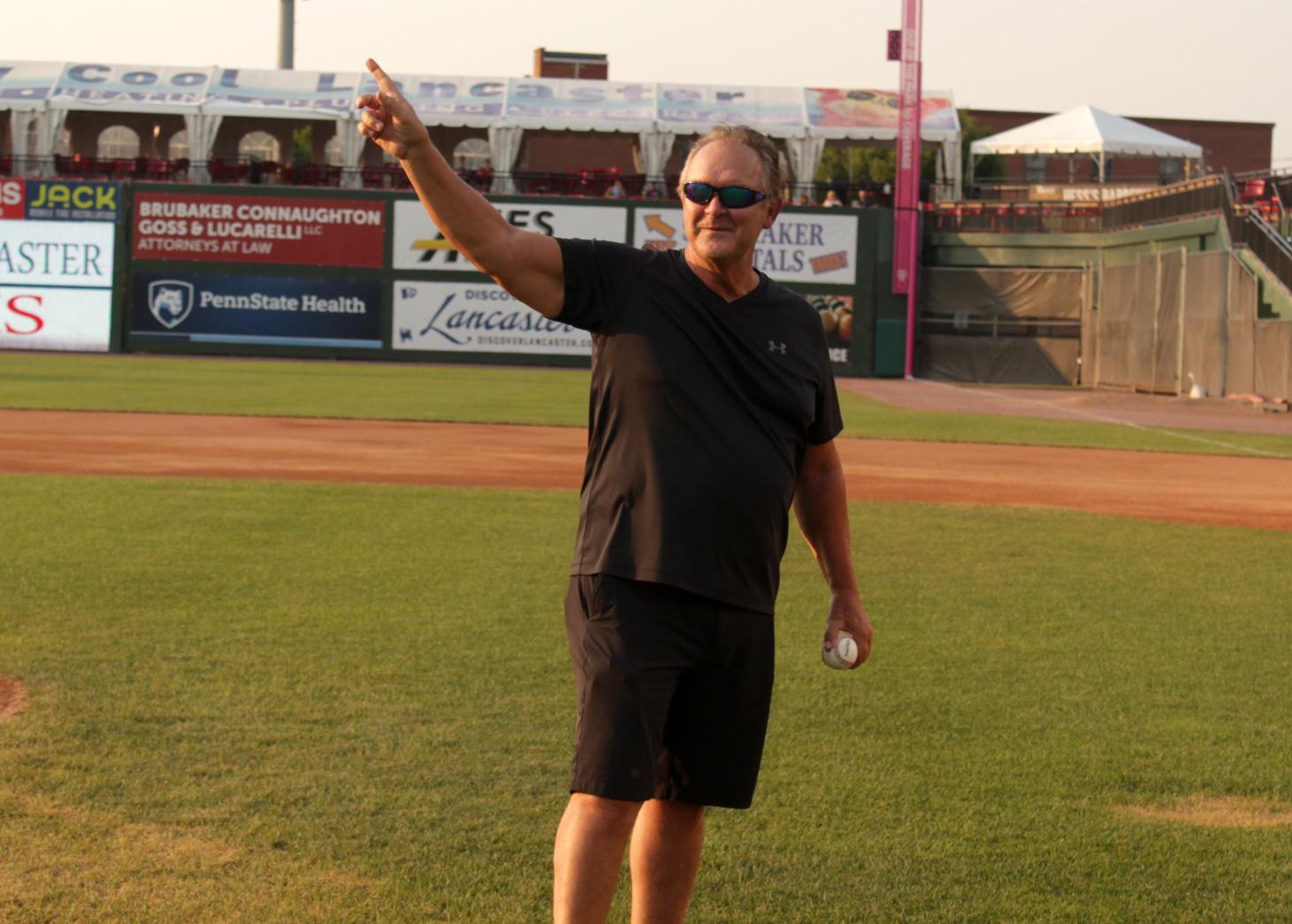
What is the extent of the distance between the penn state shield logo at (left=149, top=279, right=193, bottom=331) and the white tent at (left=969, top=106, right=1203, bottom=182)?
22.6 metres

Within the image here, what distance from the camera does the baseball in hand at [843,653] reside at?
364 cm

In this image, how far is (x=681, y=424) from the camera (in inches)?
126

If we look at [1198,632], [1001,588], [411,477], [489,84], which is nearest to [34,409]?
[411,477]

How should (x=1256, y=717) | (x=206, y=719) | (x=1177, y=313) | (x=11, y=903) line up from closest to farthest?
(x=11, y=903) < (x=206, y=719) < (x=1256, y=717) < (x=1177, y=313)

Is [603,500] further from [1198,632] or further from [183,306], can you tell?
[183,306]

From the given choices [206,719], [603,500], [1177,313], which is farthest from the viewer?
[1177,313]

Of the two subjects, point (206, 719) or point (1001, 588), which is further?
point (1001, 588)

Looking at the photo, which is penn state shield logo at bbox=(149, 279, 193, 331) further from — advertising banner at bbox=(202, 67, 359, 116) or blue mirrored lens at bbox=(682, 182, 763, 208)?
blue mirrored lens at bbox=(682, 182, 763, 208)

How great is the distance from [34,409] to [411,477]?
29.4 feet

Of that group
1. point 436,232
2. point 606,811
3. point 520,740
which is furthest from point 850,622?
point 436,232

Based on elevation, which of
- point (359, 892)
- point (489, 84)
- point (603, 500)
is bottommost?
point (359, 892)

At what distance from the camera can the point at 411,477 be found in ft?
47.9

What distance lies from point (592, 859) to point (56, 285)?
41073 millimetres

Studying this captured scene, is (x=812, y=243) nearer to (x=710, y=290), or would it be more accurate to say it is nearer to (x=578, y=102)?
(x=578, y=102)
